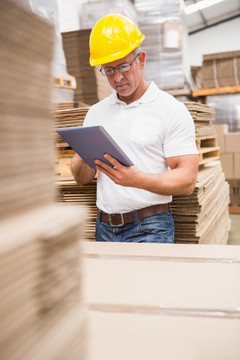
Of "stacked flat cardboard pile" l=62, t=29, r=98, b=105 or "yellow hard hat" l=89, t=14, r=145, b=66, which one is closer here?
"yellow hard hat" l=89, t=14, r=145, b=66

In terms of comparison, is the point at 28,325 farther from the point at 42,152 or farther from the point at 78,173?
the point at 78,173

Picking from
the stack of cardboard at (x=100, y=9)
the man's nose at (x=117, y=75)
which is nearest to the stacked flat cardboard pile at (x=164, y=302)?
the man's nose at (x=117, y=75)

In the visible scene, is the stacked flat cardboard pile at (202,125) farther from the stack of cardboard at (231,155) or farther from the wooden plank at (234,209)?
the wooden plank at (234,209)

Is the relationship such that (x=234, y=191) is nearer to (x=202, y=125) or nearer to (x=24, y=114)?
(x=202, y=125)

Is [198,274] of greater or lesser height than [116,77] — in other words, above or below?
below

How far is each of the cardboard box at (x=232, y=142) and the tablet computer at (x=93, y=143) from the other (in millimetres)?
5406

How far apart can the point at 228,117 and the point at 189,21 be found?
313 inches

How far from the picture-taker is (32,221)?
63 centimetres

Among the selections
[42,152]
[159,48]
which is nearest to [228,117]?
[159,48]

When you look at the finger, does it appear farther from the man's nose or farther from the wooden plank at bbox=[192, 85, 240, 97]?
the wooden plank at bbox=[192, 85, 240, 97]

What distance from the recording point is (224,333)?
3.58 feet

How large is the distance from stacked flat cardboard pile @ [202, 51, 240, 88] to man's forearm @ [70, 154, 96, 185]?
520 centimetres

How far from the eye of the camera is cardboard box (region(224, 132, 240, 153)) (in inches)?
284

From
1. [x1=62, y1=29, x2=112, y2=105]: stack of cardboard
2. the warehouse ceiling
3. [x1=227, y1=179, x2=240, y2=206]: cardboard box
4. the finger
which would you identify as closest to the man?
the finger
